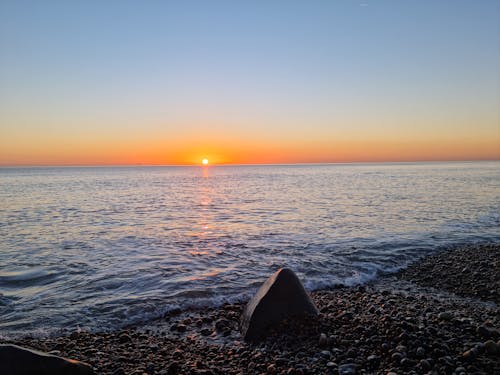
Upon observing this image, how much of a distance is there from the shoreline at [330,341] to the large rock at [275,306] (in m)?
0.24

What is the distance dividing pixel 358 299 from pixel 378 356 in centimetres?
306

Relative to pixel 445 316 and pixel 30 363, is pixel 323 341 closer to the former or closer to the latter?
pixel 445 316

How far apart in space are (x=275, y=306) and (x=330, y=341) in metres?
1.32

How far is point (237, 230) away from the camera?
19344 millimetres

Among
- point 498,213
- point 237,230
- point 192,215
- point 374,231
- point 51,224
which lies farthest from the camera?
point 192,215

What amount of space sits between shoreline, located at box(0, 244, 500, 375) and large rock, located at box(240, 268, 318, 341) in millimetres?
236

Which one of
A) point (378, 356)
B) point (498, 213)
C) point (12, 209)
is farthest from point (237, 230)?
point (12, 209)

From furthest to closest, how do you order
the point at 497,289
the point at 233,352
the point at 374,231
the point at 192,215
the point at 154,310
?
the point at 192,215
the point at 374,231
the point at 497,289
the point at 154,310
the point at 233,352

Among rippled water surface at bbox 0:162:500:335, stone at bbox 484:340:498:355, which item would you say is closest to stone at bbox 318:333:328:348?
stone at bbox 484:340:498:355

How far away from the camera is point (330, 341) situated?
19.9ft

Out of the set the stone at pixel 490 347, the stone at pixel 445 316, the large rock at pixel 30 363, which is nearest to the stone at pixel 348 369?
the stone at pixel 490 347

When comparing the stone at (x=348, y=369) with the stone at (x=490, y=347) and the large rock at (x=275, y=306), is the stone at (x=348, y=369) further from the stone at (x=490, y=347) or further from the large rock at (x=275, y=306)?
the stone at (x=490, y=347)

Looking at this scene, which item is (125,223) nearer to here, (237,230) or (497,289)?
(237,230)

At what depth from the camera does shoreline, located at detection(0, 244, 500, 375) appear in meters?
5.40
